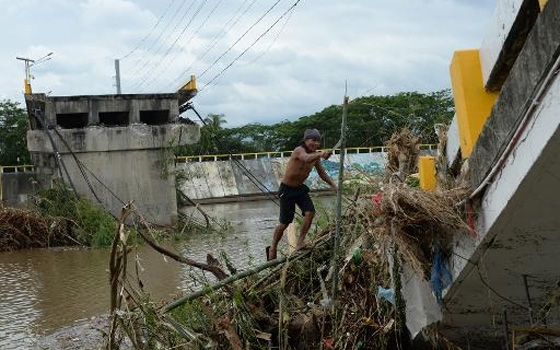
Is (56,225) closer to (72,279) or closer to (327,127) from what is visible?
(72,279)

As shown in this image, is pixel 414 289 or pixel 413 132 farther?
pixel 413 132

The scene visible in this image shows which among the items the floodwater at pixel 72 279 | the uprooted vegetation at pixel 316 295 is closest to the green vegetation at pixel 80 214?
the floodwater at pixel 72 279

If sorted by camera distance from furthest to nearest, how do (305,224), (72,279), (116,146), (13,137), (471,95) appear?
(13,137)
(116,146)
(72,279)
(305,224)
(471,95)

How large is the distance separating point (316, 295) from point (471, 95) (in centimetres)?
231

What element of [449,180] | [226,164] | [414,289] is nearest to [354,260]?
[414,289]

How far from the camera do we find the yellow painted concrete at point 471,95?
14.1ft

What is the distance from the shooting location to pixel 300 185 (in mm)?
6988

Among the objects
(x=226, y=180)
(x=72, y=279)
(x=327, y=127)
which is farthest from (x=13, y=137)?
(x=72, y=279)

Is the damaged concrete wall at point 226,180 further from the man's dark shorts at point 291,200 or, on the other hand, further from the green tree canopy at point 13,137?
the man's dark shorts at point 291,200

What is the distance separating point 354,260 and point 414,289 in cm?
54

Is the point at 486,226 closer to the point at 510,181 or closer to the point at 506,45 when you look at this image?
the point at 510,181

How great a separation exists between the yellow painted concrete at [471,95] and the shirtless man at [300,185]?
2.30 meters

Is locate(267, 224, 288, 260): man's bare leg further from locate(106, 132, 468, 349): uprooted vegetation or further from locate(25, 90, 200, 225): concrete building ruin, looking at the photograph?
locate(25, 90, 200, 225): concrete building ruin

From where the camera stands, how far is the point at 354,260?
5480 mm
